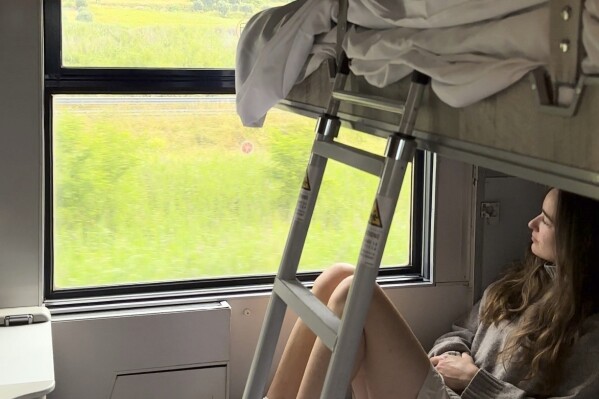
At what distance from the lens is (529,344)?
7.86ft

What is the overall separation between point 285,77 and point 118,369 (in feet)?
3.97

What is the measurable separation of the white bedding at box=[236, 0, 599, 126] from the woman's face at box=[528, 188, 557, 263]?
79 cm

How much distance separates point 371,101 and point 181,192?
4.41ft

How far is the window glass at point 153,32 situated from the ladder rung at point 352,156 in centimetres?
99

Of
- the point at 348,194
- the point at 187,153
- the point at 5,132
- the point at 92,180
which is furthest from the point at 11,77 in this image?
the point at 348,194

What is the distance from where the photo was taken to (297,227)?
2.04m

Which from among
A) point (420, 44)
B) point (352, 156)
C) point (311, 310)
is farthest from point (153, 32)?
point (420, 44)

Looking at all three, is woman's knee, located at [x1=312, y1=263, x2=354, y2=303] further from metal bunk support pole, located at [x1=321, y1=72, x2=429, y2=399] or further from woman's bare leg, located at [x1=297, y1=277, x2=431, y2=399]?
metal bunk support pole, located at [x1=321, y1=72, x2=429, y2=399]

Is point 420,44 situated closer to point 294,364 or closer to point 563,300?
point 563,300

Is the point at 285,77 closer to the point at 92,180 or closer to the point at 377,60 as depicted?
the point at 377,60

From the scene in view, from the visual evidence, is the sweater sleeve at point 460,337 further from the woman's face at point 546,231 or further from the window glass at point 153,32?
the window glass at point 153,32

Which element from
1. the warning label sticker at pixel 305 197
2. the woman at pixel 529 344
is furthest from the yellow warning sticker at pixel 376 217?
the woman at pixel 529 344

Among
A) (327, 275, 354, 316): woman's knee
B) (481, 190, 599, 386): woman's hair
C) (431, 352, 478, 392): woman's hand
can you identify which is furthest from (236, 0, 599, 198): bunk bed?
(431, 352, 478, 392): woman's hand

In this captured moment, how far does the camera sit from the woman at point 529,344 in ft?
7.39
